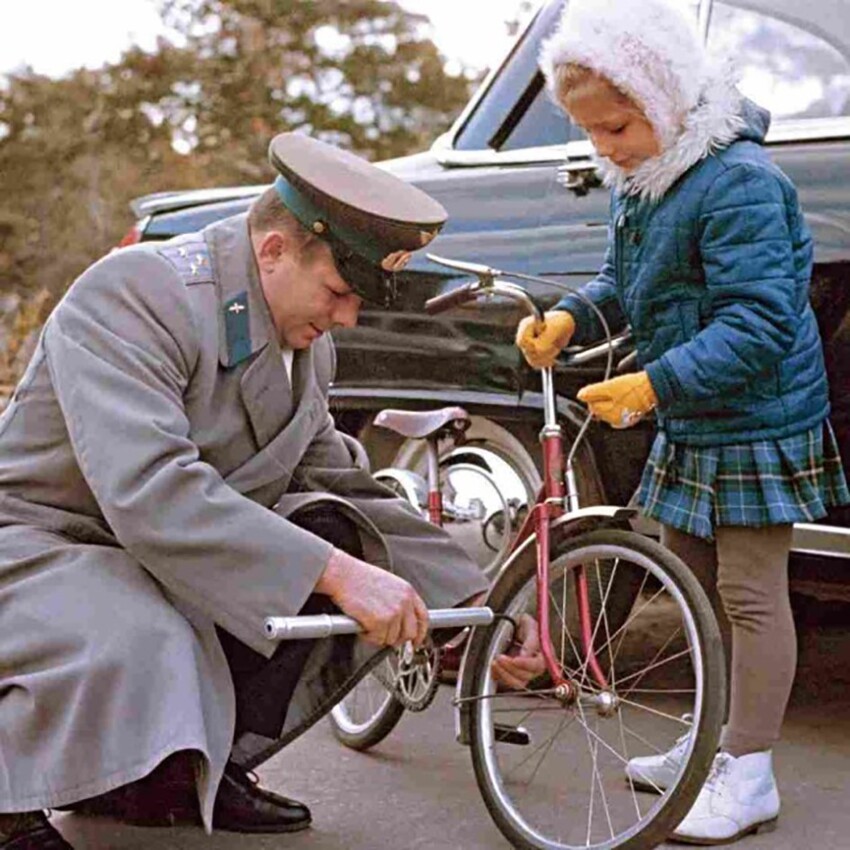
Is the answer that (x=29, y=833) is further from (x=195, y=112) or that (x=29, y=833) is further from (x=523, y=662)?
(x=195, y=112)

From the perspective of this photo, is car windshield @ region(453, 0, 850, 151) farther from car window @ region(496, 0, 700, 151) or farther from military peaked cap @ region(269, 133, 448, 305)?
military peaked cap @ region(269, 133, 448, 305)

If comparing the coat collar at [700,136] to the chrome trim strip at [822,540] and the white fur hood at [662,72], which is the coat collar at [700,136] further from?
the chrome trim strip at [822,540]

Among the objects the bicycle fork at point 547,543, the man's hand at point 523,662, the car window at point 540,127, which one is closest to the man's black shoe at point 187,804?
the man's hand at point 523,662

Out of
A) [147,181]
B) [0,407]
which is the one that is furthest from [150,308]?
[147,181]

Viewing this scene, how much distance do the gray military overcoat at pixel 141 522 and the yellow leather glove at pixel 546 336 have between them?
656 millimetres

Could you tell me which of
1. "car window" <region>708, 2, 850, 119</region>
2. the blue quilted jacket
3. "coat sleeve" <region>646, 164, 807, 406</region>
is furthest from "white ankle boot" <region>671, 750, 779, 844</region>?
"car window" <region>708, 2, 850, 119</region>

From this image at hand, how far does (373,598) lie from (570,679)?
609mm

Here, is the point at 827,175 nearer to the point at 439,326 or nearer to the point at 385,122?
the point at 439,326

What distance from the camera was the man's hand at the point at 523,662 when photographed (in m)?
3.62

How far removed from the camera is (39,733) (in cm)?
306

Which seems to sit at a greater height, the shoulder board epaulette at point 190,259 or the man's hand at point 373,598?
the shoulder board epaulette at point 190,259

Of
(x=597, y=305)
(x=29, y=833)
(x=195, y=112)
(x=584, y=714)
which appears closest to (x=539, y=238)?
(x=597, y=305)

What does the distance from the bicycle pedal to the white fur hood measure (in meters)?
1.14

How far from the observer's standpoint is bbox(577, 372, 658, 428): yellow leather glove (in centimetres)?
348
